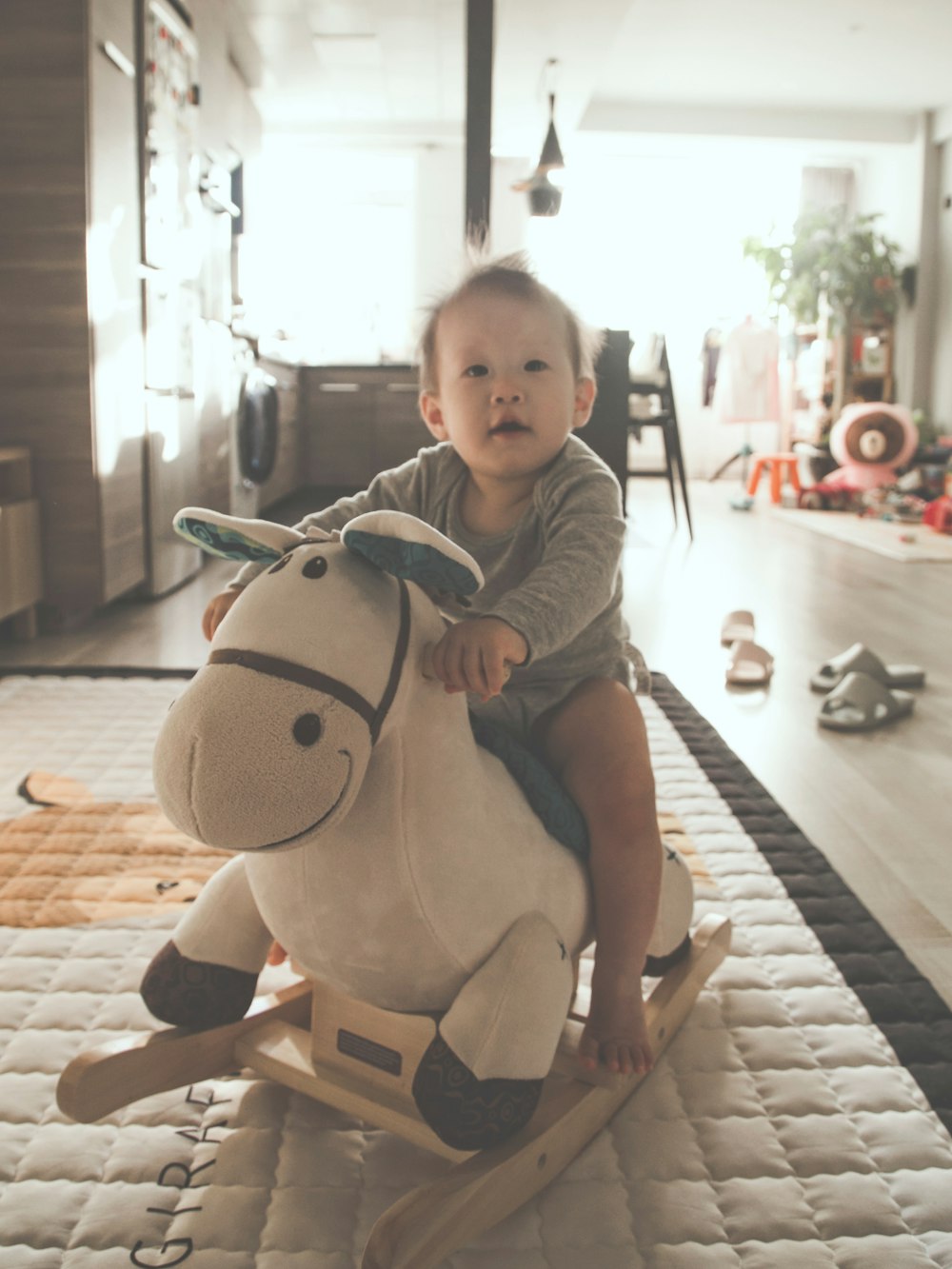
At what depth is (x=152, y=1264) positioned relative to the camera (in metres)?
0.60

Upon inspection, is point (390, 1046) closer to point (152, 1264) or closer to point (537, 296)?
point (152, 1264)

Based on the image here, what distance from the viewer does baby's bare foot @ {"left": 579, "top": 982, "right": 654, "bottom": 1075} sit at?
721 millimetres

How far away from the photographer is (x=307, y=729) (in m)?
0.54

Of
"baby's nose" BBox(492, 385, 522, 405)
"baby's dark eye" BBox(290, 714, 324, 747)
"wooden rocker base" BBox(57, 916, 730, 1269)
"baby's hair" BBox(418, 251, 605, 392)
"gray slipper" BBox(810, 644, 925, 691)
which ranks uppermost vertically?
"baby's hair" BBox(418, 251, 605, 392)

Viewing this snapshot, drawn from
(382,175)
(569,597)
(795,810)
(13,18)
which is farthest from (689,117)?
(569,597)

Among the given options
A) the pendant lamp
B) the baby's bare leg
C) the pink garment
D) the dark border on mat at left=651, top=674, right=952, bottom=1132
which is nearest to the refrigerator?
the pendant lamp

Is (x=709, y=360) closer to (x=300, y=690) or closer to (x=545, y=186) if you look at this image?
(x=545, y=186)

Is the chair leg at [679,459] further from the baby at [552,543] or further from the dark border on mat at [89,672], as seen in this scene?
the baby at [552,543]

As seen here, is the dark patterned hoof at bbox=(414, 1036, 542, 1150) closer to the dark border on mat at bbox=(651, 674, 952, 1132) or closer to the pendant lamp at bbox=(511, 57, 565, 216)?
the dark border on mat at bbox=(651, 674, 952, 1132)

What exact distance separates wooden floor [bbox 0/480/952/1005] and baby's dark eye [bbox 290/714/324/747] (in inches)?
25.7

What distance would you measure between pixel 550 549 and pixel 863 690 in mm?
1201

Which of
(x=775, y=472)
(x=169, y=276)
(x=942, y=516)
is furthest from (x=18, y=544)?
(x=775, y=472)

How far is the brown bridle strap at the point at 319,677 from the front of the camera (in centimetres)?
55

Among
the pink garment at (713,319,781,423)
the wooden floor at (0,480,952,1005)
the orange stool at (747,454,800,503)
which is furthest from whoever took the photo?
the pink garment at (713,319,781,423)
